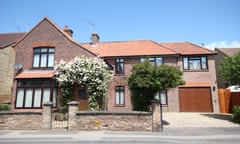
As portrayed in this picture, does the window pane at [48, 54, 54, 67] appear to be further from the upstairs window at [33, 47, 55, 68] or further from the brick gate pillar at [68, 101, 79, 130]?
the brick gate pillar at [68, 101, 79, 130]

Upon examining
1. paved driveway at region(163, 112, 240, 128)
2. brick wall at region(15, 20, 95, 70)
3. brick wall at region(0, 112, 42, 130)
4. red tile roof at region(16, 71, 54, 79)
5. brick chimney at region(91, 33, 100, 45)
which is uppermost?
brick chimney at region(91, 33, 100, 45)

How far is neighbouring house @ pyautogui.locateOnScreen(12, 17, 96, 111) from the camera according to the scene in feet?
49.5

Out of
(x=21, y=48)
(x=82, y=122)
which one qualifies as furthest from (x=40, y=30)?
(x=82, y=122)

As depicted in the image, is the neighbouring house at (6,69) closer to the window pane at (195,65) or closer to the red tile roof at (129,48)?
the red tile roof at (129,48)

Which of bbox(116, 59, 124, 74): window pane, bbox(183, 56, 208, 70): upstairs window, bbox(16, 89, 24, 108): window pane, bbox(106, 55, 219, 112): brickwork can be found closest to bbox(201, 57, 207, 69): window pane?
bbox(183, 56, 208, 70): upstairs window

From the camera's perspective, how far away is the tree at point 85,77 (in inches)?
562

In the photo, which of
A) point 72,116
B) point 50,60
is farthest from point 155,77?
point 50,60

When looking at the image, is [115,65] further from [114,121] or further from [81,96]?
[114,121]

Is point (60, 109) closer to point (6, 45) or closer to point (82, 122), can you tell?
point (82, 122)

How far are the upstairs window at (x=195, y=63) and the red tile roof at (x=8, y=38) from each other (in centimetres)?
2247

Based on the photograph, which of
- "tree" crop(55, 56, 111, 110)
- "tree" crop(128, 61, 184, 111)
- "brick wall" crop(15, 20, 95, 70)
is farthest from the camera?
"brick wall" crop(15, 20, 95, 70)

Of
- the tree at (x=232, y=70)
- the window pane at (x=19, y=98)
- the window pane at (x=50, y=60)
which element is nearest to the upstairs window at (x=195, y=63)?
the tree at (x=232, y=70)

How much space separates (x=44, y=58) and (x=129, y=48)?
995 cm

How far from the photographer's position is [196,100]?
61.2 feet
